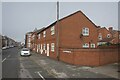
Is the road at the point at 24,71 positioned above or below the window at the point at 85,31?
below

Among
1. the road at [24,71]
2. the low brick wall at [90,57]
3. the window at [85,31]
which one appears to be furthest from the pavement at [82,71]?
the window at [85,31]

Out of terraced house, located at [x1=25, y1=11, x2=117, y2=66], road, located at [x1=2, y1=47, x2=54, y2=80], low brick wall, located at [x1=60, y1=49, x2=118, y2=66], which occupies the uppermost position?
terraced house, located at [x1=25, y1=11, x2=117, y2=66]

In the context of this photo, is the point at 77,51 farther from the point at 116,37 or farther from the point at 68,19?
the point at 116,37

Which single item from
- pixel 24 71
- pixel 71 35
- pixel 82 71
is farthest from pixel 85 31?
pixel 24 71

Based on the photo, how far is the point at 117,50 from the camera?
21.4 m

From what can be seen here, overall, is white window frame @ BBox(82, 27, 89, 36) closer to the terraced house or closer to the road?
the terraced house

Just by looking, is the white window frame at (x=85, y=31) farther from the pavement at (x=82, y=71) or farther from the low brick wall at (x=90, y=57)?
the pavement at (x=82, y=71)

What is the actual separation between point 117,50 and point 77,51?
17.3ft

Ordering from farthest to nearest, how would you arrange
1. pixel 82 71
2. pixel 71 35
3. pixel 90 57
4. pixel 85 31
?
pixel 85 31
pixel 71 35
pixel 90 57
pixel 82 71

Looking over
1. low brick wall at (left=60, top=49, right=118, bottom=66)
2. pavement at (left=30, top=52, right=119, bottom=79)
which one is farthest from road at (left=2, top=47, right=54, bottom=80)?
low brick wall at (left=60, top=49, right=118, bottom=66)

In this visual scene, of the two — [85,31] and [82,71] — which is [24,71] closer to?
[82,71]

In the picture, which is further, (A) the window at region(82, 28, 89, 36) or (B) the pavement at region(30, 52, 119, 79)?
(A) the window at region(82, 28, 89, 36)

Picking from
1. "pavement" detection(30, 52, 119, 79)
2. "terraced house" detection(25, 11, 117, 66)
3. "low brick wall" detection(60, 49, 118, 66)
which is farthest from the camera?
"terraced house" detection(25, 11, 117, 66)

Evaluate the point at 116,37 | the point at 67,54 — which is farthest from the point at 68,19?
the point at 116,37
